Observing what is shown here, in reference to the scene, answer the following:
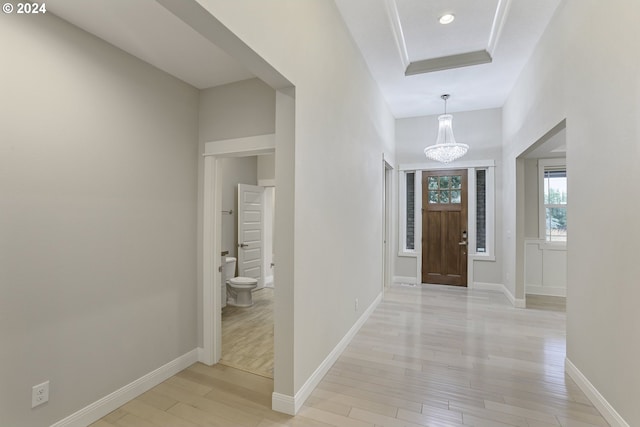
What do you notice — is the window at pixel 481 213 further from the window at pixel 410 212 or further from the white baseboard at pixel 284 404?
the white baseboard at pixel 284 404

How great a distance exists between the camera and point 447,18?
10.2 feet

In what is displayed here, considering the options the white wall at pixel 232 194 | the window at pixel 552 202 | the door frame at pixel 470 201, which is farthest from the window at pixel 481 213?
the white wall at pixel 232 194

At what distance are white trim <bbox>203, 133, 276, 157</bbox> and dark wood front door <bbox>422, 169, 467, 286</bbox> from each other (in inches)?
167

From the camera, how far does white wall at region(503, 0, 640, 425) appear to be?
72.3 inches

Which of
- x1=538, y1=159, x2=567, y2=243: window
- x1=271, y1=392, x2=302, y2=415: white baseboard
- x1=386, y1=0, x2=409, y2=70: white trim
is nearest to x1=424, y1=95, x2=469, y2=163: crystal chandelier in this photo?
x1=386, y1=0, x2=409, y2=70: white trim

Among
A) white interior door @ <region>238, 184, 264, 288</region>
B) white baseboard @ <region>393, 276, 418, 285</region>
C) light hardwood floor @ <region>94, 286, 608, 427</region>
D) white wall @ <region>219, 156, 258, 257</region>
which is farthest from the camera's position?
white baseboard @ <region>393, 276, 418, 285</region>

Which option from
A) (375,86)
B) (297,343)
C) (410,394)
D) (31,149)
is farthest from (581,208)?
(31,149)

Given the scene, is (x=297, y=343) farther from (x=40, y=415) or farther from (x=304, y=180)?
(x=40, y=415)

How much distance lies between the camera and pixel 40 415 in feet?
5.97

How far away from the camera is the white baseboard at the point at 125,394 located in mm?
1996

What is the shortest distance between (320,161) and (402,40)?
6.93 feet

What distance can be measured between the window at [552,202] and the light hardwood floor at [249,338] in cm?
491

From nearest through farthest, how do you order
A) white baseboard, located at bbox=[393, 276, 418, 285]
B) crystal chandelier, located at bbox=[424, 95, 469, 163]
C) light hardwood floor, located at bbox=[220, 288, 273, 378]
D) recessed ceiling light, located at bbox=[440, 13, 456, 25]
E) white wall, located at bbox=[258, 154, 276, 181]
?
light hardwood floor, located at bbox=[220, 288, 273, 378] < recessed ceiling light, located at bbox=[440, 13, 456, 25] < crystal chandelier, located at bbox=[424, 95, 469, 163] < white wall, located at bbox=[258, 154, 276, 181] < white baseboard, located at bbox=[393, 276, 418, 285]

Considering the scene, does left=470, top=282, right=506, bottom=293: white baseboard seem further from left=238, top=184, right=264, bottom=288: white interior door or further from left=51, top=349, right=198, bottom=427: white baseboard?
left=51, top=349, right=198, bottom=427: white baseboard
